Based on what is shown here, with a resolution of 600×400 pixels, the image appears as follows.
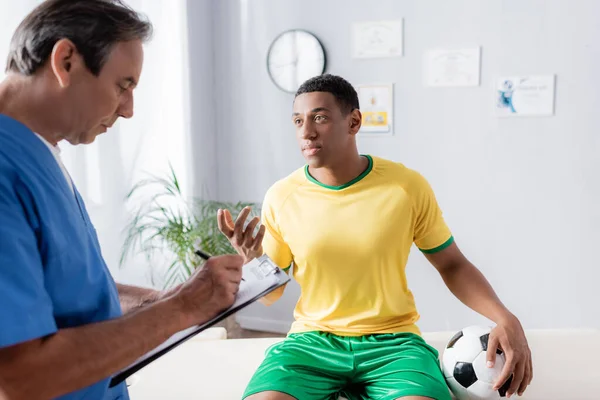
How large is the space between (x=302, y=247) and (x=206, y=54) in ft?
6.49

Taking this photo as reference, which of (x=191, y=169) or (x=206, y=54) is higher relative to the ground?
(x=206, y=54)

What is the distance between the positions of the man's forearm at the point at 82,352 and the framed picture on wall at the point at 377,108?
2306 mm

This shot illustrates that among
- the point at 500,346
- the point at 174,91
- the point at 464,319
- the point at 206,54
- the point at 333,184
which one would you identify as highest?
the point at 206,54

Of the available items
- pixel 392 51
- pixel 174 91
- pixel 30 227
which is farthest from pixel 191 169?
pixel 30 227

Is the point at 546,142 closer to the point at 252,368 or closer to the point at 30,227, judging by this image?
the point at 252,368

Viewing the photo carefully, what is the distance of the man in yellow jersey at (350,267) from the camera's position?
1448 millimetres

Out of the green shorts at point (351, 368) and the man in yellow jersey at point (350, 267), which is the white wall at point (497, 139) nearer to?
the man in yellow jersey at point (350, 267)

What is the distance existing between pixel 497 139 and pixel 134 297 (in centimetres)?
222

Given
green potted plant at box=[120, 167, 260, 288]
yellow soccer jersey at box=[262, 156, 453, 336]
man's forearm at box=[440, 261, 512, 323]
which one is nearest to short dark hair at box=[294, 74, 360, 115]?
yellow soccer jersey at box=[262, 156, 453, 336]

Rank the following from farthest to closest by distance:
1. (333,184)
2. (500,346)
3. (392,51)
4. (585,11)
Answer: (392,51), (585,11), (333,184), (500,346)

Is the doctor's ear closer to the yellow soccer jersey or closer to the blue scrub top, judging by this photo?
the blue scrub top

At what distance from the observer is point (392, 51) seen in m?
2.97

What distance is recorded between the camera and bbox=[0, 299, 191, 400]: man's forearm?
2.39ft

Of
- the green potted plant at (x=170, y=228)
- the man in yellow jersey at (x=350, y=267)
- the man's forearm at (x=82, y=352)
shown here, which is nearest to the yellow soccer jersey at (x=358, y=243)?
the man in yellow jersey at (x=350, y=267)
